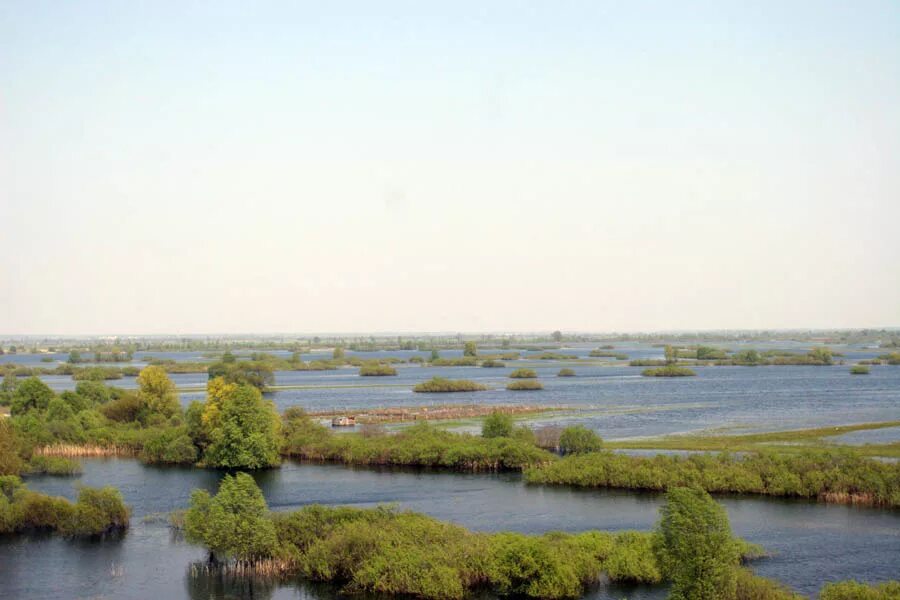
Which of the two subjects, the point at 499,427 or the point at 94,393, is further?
the point at 94,393

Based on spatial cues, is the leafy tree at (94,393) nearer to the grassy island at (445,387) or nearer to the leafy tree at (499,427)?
the leafy tree at (499,427)

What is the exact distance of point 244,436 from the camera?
56719mm

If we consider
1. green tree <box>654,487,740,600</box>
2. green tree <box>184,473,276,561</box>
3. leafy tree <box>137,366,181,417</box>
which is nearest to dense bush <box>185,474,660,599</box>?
green tree <box>184,473,276,561</box>

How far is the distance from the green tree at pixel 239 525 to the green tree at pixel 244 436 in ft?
73.4

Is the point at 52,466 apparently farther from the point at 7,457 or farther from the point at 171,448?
the point at 7,457

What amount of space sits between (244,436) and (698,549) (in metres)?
37.1

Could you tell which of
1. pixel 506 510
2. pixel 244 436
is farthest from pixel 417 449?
pixel 506 510

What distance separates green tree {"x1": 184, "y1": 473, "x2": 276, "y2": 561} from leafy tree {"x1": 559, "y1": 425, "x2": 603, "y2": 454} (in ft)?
79.6

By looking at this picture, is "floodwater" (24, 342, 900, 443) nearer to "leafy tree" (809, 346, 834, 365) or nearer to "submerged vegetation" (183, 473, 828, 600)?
"leafy tree" (809, 346, 834, 365)

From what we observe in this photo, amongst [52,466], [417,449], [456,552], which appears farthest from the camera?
[417,449]

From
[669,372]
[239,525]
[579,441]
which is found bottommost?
[239,525]

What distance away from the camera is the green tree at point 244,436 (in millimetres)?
56000

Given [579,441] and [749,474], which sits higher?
→ [579,441]

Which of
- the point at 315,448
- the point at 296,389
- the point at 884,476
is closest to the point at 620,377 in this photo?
the point at 296,389
